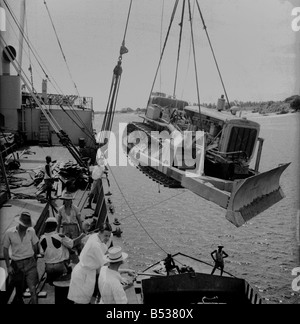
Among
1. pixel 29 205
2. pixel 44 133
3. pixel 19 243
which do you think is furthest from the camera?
pixel 44 133

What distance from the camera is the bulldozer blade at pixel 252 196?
7969mm

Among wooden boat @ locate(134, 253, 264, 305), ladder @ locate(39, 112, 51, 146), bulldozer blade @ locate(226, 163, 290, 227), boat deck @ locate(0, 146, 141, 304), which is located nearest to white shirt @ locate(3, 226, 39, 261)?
boat deck @ locate(0, 146, 141, 304)

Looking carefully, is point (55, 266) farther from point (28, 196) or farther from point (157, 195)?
point (157, 195)

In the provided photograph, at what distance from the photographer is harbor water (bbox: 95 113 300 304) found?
43.7 ft

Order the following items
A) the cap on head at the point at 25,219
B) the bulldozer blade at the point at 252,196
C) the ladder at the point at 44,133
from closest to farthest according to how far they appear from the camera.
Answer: the cap on head at the point at 25,219 → the bulldozer blade at the point at 252,196 → the ladder at the point at 44,133

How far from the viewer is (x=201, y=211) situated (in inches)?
835

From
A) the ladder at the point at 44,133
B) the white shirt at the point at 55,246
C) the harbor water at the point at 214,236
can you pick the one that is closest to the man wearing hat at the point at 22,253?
the white shirt at the point at 55,246

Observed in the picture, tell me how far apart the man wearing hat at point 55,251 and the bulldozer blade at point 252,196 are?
395cm

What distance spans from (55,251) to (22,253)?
19.1 inches

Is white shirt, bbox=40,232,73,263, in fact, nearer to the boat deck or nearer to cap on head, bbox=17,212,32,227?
cap on head, bbox=17,212,32,227

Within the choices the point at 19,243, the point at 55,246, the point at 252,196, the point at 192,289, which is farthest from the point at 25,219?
the point at 252,196

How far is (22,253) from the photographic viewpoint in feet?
15.9

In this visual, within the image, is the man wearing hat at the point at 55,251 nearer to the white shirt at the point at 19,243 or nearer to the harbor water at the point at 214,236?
the white shirt at the point at 19,243

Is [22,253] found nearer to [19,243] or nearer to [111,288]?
[19,243]
